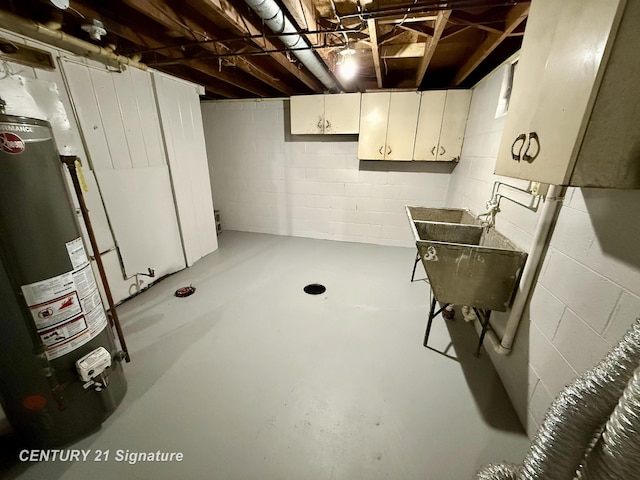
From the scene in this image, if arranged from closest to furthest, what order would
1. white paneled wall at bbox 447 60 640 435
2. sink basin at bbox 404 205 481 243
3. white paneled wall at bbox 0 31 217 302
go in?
1. white paneled wall at bbox 447 60 640 435
2. white paneled wall at bbox 0 31 217 302
3. sink basin at bbox 404 205 481 243

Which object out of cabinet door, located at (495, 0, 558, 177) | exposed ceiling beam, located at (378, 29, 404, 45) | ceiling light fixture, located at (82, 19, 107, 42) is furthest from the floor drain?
ceiling light fixture, located at (82, 19, 107, 42)

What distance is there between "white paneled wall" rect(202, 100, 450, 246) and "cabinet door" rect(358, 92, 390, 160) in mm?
359

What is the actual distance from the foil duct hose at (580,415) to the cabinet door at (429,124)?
2.92 m

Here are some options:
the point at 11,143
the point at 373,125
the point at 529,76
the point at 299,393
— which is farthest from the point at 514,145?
the point at 373,125

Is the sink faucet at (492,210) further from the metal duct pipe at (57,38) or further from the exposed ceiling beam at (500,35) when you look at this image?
the metal duct pipe at (57,38)

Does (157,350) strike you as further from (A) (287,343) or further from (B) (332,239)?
(B) (332,239)

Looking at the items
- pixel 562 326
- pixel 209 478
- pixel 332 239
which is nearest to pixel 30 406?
pixel 209 478

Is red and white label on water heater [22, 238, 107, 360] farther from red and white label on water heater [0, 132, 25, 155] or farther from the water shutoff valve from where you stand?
red and white label on water heater [0, 132, 25, 155]

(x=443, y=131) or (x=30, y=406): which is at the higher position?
(x=443, y=131)

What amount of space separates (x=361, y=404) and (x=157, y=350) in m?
1.56

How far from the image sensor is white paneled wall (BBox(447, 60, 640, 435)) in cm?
90

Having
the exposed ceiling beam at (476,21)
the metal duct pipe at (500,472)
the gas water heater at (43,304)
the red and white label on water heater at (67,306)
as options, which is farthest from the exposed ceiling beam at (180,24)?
the metal duct pipe at (500,472)

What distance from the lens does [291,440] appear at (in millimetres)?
1311

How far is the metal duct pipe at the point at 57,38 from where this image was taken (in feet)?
4.83
